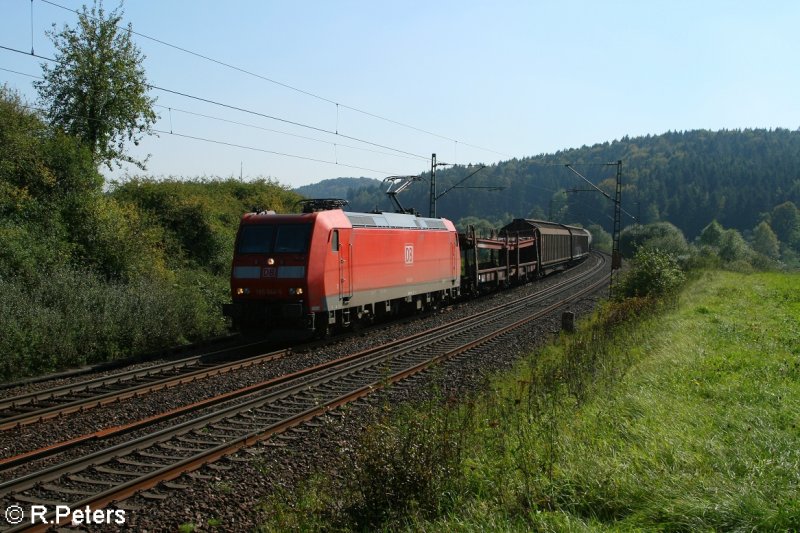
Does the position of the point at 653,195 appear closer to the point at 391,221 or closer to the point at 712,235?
the point at 712,235

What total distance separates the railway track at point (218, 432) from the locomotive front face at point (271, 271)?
2.14 metres

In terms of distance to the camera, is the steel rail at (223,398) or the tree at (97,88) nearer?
the steel rail at (223,398)

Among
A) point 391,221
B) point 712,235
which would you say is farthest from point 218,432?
point 712,235

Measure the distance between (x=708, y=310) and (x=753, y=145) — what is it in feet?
670

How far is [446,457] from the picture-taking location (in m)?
6.10

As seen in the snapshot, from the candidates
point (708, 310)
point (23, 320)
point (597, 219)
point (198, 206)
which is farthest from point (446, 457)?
point (597, 219)

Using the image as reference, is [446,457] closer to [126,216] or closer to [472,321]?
[472,321]

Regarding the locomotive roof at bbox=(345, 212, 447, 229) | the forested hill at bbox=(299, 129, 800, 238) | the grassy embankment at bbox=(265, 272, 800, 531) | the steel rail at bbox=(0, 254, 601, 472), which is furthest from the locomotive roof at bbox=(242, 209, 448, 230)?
the forested hill at bbox=(299, 129, 800, 238)

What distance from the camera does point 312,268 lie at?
15359mm

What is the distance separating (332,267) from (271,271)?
4.75 ft

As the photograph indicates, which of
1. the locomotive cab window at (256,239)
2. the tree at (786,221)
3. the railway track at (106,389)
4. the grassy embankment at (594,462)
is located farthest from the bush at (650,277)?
the tree at (786,221)

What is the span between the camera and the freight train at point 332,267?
50.7 feet

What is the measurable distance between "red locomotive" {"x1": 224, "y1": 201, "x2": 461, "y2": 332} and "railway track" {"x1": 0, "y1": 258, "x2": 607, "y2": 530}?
1.78 m

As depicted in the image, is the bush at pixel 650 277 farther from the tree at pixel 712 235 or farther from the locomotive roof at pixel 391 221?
the tree at pixel 712 235
